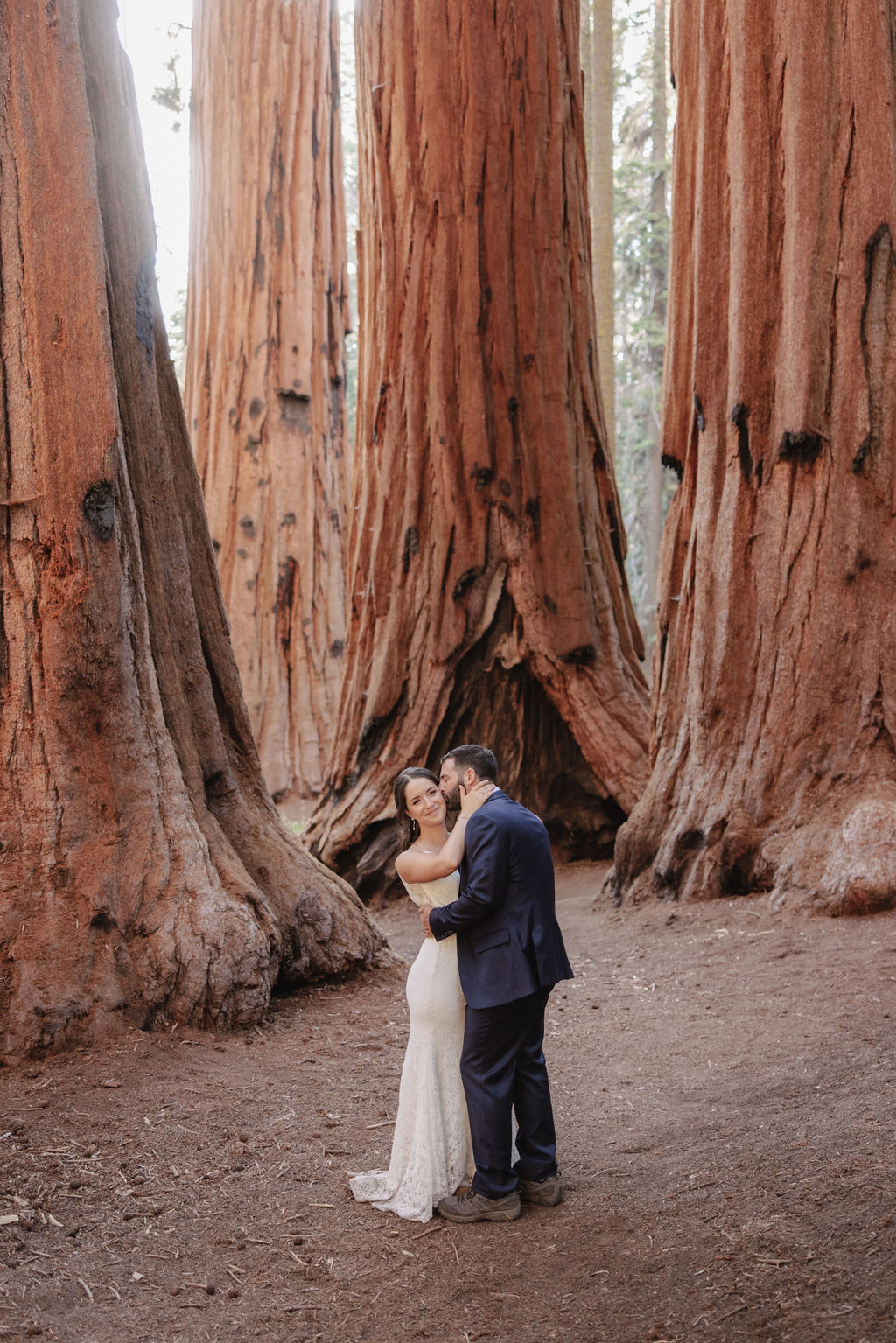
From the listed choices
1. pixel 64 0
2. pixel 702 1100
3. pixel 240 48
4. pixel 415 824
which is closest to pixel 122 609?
pixel 415 824

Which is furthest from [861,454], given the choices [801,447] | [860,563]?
[860,563]

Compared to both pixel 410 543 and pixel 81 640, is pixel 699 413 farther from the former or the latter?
pixel 81 640

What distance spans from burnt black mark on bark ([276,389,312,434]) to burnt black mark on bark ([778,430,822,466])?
6221 millimetres

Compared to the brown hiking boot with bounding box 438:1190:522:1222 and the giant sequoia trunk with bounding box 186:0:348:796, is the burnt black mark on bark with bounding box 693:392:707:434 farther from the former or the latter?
the giant sequoia trunk with bounding box 186:0:348:796

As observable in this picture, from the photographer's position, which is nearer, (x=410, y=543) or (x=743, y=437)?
(x=743, y=437)

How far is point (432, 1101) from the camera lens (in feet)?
11.0

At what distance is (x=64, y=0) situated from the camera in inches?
185

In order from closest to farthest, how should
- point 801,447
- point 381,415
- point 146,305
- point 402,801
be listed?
point 402,801, point 146,305, point 801,447, point 381,415

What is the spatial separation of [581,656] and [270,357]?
5.04 meters

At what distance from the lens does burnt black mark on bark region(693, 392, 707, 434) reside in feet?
22.2

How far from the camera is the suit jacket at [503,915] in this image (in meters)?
3.23

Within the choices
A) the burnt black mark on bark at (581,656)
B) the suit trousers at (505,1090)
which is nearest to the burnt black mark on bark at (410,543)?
the burnt black mark on bark at (581,656)

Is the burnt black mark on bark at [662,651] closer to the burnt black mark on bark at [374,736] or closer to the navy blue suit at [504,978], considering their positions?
the burnt black mark on bark at [374,736]

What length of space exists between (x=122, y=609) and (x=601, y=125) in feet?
37.4
